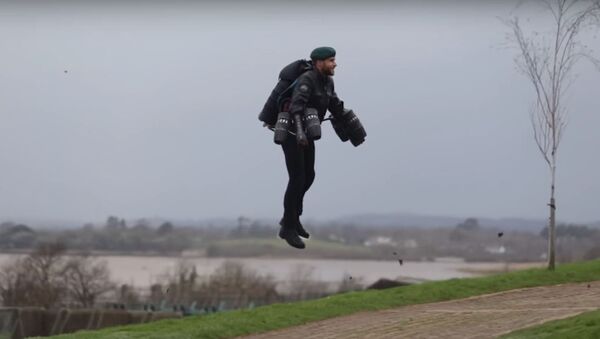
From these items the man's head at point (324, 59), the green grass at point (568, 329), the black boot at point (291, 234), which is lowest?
the green grass at point (568, 329)

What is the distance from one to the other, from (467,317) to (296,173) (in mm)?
10005

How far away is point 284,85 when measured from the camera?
331 inches

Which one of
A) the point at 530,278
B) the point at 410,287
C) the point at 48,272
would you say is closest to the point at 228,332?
the point at 410,287

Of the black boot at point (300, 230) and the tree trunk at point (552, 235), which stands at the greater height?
the tree trunk at point (552, 235)

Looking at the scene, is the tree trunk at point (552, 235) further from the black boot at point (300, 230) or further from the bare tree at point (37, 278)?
the bare tree at point (37, 278)

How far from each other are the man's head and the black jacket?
54mm

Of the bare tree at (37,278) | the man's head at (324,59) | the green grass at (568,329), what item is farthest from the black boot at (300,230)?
the bare tree at (37,278)

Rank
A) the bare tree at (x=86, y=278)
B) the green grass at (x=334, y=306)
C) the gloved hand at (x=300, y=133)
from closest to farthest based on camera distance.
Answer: the gloved hand at (x=300, y=133) → the green grass at (x=334, y=306) → the bare tree at (x=86, y=278)

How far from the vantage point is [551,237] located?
22.9 meters

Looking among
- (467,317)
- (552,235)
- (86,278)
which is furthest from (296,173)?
(86,278)

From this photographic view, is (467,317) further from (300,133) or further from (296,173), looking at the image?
(300,133)

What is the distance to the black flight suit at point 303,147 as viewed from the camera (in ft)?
26.9

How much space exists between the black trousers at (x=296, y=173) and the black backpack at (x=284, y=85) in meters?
0.31

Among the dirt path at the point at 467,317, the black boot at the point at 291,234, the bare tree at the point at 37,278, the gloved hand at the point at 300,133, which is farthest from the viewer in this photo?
the bare tree at the point at 37,278
